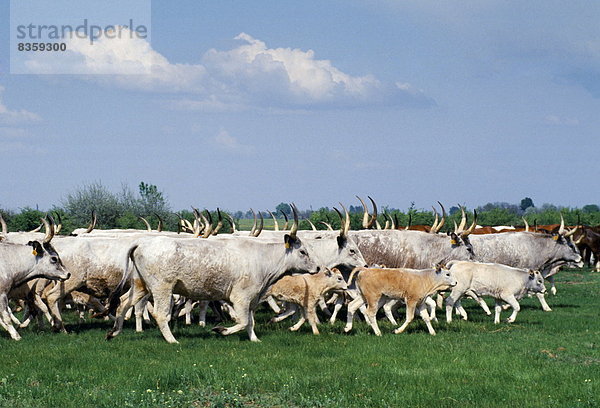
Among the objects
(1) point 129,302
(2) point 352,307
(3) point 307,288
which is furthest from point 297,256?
(1) point 129,302

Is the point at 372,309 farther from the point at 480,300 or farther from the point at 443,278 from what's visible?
the point at 480,300

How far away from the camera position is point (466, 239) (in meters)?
19.2

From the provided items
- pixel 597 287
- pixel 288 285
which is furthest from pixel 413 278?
pixel 597 287

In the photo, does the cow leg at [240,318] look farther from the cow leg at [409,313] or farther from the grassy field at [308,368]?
the cow leg at [409,313]

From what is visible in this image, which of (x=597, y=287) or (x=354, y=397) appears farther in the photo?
(x=597, y=287)

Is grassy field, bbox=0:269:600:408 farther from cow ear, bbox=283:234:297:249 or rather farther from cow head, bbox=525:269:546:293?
cow head, bbox=525:269:546:293

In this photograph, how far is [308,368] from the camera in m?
10.9

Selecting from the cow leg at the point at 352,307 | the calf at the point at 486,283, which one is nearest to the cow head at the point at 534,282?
the calf at the point at 486,283

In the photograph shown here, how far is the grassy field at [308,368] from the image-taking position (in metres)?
9.23

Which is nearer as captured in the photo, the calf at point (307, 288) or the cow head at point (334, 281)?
the calf at point (307, 288)

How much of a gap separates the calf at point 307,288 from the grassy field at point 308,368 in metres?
0.46

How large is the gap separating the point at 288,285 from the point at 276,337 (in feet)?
4.45

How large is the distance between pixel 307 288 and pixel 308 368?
3816 mm

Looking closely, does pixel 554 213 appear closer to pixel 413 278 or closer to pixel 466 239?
pixel 466 239
